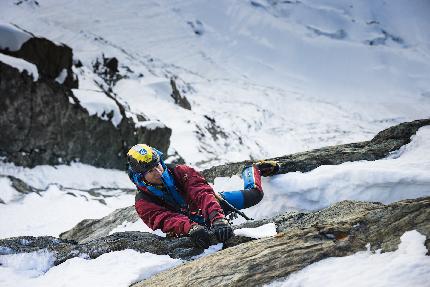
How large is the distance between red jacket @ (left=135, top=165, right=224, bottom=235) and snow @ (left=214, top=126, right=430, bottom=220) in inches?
46.0

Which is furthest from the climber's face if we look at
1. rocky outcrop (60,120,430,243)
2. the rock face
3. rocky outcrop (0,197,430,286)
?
the rock face

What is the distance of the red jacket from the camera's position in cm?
437

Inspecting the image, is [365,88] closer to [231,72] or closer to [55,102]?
[231,72]

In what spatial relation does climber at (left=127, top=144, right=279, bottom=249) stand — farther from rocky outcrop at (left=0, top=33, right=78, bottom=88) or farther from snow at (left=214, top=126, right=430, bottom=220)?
rocky outcrop at (left=0, top=33, right=78, bottom=88)

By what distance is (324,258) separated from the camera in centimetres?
269

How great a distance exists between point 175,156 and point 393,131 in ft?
44.5

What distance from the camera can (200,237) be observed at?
3.82 metres

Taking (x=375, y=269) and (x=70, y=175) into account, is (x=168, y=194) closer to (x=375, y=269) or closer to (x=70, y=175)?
(x=375, y=269)

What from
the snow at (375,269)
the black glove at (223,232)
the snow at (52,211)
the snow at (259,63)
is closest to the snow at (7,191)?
the snow at (52,211)

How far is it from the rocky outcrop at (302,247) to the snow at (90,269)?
357 millimetres

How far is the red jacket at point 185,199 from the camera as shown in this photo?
4.37 metres

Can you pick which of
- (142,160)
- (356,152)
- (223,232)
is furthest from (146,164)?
(356,152)

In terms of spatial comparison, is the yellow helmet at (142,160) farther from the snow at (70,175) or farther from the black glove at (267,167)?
the snow at (70,175)

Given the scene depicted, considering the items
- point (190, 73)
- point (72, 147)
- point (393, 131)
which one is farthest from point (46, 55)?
point (190, 73)
